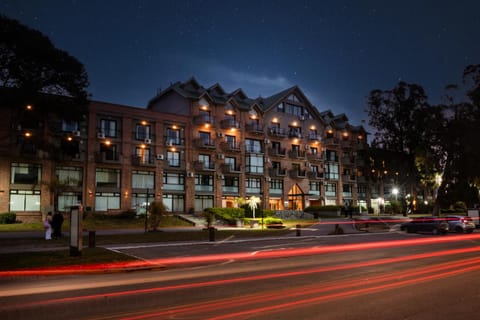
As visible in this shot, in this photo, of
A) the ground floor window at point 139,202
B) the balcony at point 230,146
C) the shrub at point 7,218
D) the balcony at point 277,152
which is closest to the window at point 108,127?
the ground floor window at point 139,202

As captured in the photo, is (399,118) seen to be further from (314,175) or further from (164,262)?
(164,262)

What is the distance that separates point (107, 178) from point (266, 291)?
3818cm

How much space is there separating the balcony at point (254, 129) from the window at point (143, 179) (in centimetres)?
1487

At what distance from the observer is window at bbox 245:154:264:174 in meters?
55.2

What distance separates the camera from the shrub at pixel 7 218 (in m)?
35.4

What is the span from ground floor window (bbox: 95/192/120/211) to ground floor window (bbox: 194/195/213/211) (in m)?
9.77

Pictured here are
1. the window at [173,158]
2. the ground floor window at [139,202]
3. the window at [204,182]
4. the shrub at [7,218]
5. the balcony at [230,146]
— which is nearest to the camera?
the shrub at [7,218]

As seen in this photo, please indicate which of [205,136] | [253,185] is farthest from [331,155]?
[205,136]

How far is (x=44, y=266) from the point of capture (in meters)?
14.4

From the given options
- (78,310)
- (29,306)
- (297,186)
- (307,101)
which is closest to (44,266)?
(29,306)

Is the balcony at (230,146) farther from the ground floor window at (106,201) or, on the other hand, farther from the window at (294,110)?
the ground floor window at (106,201)

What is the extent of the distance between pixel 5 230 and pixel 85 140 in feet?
47.5

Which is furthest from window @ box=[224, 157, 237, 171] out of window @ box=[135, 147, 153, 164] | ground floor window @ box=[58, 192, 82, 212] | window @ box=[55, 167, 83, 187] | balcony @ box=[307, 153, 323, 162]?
ground floor window @ box=[58, 192, 82, 212]

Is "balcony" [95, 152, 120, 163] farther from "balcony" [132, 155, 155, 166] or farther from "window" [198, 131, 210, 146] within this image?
"window" [198, 131, 210, 146]
